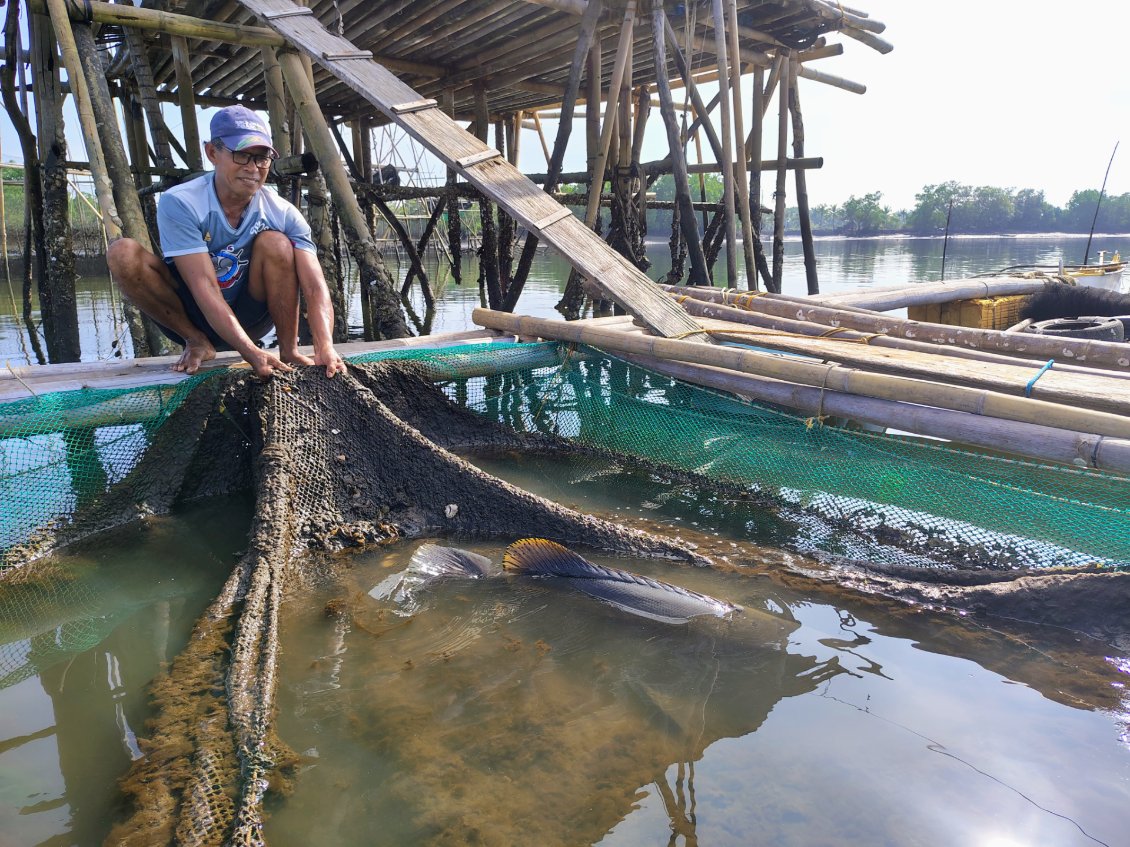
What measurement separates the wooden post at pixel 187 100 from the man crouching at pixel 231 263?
150 inches

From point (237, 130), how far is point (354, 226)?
151 centimetres

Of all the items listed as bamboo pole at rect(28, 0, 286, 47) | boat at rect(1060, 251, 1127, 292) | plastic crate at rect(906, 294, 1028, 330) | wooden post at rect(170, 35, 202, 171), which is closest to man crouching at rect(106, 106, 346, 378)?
bamboo pole at rect(28, 0, 286, 47)

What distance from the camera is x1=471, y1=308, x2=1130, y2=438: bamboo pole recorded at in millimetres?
2676

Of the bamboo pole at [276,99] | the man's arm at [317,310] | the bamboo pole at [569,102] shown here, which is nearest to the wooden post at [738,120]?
the bamboo pole at [569,102]

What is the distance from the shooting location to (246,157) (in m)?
3.07

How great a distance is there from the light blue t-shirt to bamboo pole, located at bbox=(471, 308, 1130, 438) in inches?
62.6

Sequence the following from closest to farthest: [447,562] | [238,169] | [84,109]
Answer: [447,562], [238,169], [84,109]

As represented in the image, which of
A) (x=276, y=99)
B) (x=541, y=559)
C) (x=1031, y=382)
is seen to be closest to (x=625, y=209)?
(x=276, y=99)

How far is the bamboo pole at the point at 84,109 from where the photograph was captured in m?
4.31

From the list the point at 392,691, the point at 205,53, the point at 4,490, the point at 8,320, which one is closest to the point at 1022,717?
the point at 392,691

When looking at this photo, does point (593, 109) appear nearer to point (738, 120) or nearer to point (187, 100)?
point (738, 120)

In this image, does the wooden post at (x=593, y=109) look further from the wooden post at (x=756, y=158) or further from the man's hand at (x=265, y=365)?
the man's hand at (x=265, y=365)

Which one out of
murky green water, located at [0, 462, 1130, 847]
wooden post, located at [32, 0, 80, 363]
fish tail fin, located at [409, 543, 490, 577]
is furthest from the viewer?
wooden post, located at [32, 0, 80, 363]

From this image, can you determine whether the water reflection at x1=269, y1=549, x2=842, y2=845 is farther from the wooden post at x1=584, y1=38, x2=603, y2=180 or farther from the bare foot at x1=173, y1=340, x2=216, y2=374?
the wooden post at x1=584, y1=38, x2=603, y2=180
